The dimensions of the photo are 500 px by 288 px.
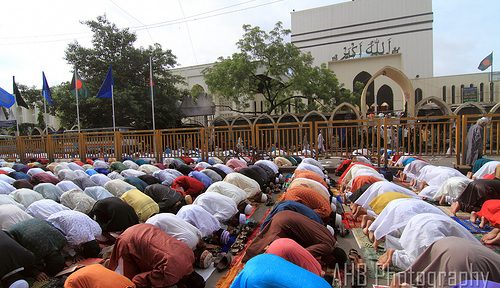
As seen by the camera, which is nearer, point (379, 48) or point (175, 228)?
point (175, 228)

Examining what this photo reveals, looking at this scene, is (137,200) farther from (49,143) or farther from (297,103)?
(297,103)

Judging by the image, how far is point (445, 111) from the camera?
56.1ft

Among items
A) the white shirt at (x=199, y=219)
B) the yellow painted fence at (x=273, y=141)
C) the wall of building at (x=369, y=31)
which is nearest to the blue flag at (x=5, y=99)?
the yellow painted fence at (x=273, y=141)

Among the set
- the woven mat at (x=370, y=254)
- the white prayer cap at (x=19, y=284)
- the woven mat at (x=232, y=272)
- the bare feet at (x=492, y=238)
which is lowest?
the woven mat at (x=232, y=272)

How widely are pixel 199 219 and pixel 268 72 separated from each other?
19940 mm

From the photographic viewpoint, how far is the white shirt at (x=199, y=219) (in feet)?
16.0

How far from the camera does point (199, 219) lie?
4.95 meters

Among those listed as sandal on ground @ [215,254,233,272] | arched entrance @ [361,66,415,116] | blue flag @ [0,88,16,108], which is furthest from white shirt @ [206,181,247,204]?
blue flag @ [0,88,16,108]

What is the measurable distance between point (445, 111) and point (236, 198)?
15.1 meters

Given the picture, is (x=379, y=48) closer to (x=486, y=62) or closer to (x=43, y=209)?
(x=486, y=62)

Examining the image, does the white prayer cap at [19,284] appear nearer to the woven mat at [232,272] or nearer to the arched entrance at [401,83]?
the woven mat at [232,272]

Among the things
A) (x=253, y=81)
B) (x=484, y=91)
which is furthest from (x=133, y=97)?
(x=484, y=91)

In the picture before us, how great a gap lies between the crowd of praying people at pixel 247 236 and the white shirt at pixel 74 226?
14mm

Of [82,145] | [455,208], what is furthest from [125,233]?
[82,145]
